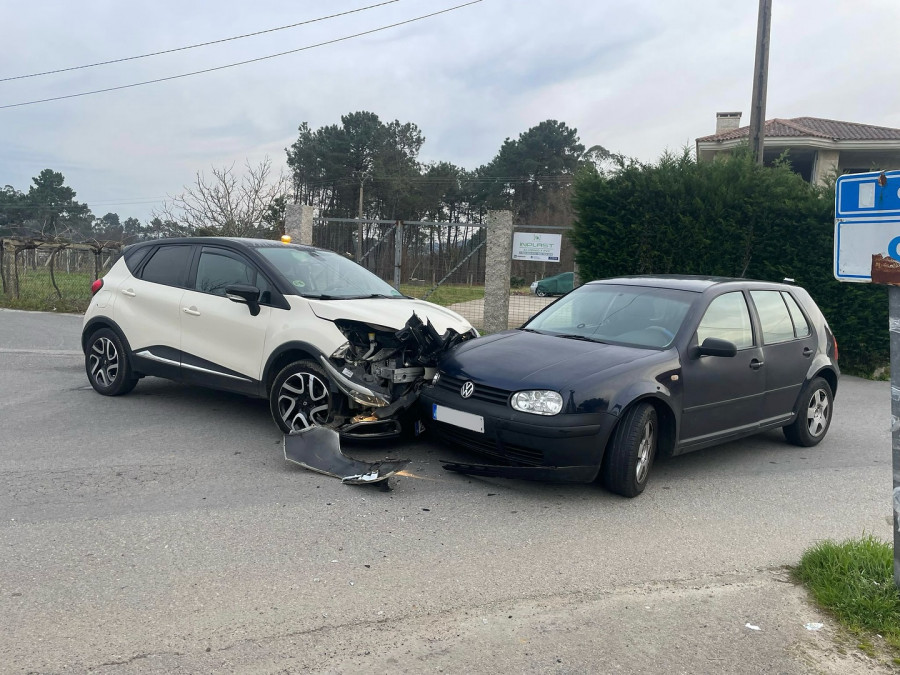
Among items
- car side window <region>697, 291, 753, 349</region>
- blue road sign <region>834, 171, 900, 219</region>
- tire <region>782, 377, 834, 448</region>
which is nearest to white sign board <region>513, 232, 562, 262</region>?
tire <region>782, 377, 834, 448</region>

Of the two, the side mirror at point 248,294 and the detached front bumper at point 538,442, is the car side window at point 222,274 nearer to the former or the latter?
the side mirror at point 248,294

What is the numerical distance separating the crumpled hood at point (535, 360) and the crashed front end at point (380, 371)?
40 cm

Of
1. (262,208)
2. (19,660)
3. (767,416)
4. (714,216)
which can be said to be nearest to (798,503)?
(767,416)

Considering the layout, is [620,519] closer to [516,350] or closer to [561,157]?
[516,350]

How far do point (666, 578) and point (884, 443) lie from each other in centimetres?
464

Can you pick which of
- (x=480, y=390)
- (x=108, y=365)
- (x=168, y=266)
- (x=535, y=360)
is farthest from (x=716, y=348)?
(x=108, y=365)

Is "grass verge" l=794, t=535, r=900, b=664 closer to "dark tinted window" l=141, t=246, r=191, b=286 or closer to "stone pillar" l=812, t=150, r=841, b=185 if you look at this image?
"dark tinted window" l=141, t=246, r=191, b=286

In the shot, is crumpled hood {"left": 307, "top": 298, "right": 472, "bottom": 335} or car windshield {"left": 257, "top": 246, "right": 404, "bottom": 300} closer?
crumpled hood {"left": 307, "top": 298, "right": 472, "bottom": 335}

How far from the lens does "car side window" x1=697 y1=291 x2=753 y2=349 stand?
19.2 ft

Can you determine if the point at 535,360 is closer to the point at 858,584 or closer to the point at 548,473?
the point at 548,473

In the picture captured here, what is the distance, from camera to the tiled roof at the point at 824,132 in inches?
979

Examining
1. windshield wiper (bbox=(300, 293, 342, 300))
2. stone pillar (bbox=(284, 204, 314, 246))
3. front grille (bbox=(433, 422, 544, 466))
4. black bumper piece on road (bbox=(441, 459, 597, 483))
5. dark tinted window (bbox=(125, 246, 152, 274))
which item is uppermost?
stone pillar (bbox=(284, 204, 314, 246))


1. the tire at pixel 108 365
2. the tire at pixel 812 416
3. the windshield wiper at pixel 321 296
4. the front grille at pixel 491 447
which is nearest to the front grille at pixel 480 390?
the front grille at pixel 491 447

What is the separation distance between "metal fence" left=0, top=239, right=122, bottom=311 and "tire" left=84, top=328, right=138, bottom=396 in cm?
1077
